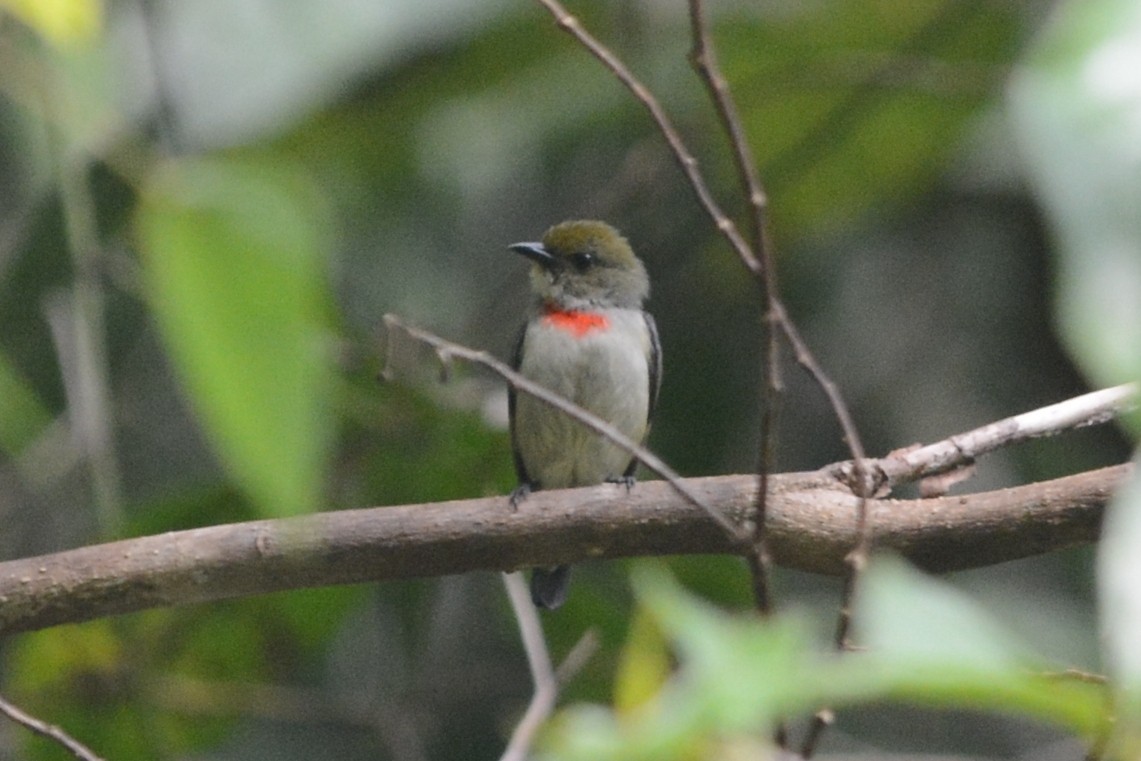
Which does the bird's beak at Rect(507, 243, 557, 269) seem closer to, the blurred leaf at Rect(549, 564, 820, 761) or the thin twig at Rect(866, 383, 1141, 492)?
the thin twig at Rect(866, 383, 1141, 492)

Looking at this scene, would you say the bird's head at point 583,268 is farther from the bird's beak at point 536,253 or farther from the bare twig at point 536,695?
the bare twig at point 536,695

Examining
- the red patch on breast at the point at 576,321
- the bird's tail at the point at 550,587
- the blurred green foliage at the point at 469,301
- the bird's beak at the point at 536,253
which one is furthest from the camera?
the bird's beak at the point at 536,253

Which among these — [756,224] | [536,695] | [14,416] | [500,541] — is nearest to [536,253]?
[536,695]

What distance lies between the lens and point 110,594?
2.89 meters

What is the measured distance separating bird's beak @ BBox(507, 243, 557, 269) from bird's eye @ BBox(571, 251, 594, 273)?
2.7 inches

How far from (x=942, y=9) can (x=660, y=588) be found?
479 centimetres

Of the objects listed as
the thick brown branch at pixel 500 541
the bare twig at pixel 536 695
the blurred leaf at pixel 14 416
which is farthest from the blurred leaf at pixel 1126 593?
the blurred leaf at pixel 14 416

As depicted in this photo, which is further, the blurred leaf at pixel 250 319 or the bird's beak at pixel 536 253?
the bird's beak at pixel 536 253

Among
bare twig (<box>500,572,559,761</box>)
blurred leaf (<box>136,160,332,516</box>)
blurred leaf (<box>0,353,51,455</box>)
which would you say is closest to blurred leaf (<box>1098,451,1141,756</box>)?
blurred leaf (<box>136,160,332,516</box>)

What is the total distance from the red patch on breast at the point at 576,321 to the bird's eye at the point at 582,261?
0.19 meters

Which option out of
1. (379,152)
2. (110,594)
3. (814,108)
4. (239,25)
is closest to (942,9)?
(814,108)

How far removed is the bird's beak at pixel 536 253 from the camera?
5000 mm

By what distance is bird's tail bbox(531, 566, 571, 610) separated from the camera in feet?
14.9

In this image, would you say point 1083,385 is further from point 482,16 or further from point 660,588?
point 660,588
